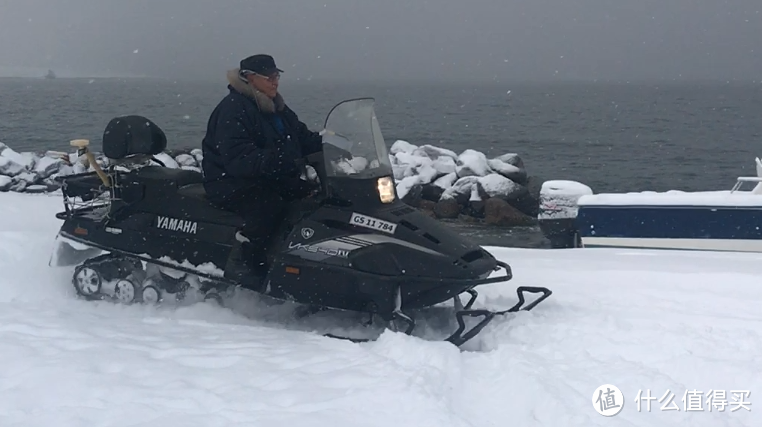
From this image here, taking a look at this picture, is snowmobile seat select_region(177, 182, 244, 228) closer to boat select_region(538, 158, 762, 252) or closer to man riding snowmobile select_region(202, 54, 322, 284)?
man riding snowmobile select_region(202, 54, 322, 284)

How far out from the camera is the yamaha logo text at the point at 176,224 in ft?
16.5

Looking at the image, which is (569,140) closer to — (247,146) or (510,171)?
(510,171)

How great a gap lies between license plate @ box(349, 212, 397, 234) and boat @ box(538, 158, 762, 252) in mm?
5117

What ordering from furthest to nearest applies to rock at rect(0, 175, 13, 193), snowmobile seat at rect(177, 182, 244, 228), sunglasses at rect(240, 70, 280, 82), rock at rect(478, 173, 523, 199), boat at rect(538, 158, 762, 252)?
rock at rect(0, 175, 13, 193), rock at rect(478, 173, 523, 199), boat at rect(538, 158, 762, 252), snowmobile seat at rect(177, 182, 244, 228), sunglasses at rect(240, 70, 280, 82)

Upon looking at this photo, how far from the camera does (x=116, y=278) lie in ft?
17.0

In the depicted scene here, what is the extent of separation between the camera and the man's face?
475 cm

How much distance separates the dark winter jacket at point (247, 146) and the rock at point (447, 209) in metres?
10.4

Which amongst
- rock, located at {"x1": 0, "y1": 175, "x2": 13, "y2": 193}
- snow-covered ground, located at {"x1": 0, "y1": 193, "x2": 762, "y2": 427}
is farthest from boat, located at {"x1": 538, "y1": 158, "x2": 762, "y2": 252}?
rock, located at {"x1": 0, "y1": 175, "x2": 13, "y2": 193}

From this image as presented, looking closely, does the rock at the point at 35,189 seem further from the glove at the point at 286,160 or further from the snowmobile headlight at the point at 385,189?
the snowmobile headlight at the point at 385,189

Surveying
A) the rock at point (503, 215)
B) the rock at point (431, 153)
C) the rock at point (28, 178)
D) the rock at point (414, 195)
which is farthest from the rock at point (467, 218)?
the rock at point (28, 178)

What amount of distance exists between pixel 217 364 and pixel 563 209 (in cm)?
693

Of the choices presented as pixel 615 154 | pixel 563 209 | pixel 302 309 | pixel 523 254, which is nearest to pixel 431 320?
pixel 302 309
